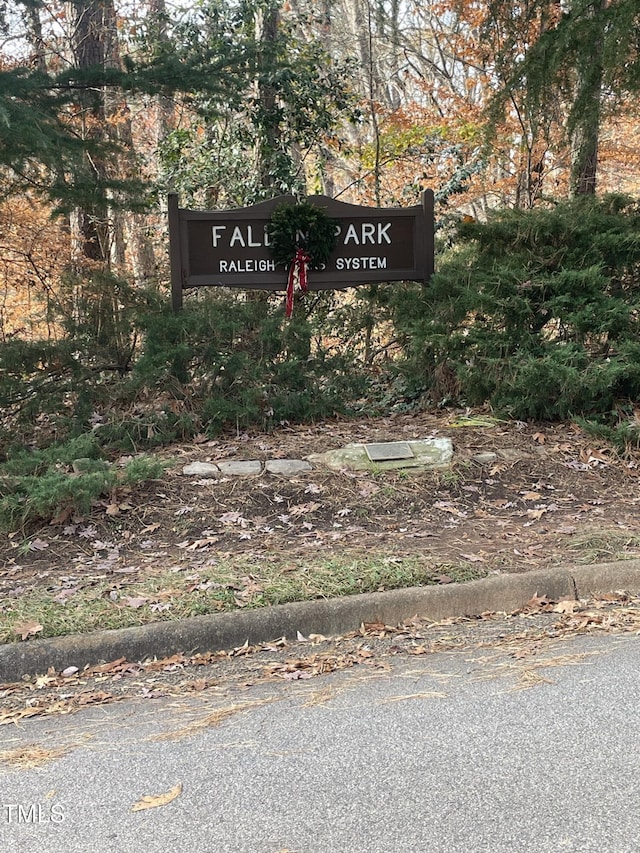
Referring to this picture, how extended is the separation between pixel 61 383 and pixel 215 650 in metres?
4.33

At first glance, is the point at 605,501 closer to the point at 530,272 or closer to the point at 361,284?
the point at 530,272

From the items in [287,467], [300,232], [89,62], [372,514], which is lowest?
[372,514]

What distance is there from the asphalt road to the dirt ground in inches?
51.2

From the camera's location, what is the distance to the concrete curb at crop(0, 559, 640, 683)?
3.62 meters

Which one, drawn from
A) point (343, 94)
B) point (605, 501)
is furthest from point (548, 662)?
point (343, 94)

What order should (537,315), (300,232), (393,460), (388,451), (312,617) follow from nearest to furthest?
(312,617) < (393,460) < (388,451) < (537,315) < (300,232)

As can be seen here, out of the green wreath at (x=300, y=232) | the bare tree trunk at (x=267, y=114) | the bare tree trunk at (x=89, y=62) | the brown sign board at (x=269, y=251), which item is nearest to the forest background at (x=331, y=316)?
A: the brown sign board at (x=269, y=251)

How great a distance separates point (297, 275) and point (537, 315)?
2.51 metres

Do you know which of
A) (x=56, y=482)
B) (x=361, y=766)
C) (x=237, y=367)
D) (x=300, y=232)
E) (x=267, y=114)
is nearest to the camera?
(x=361, y=766)

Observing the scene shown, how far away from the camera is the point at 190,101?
8.50m

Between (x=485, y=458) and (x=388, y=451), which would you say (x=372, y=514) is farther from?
(x=485, y=458)

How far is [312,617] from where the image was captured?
3908 mm

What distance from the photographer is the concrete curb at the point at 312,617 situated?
3.62 meters

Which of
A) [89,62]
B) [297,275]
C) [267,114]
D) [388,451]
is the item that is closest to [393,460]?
[388,451]
